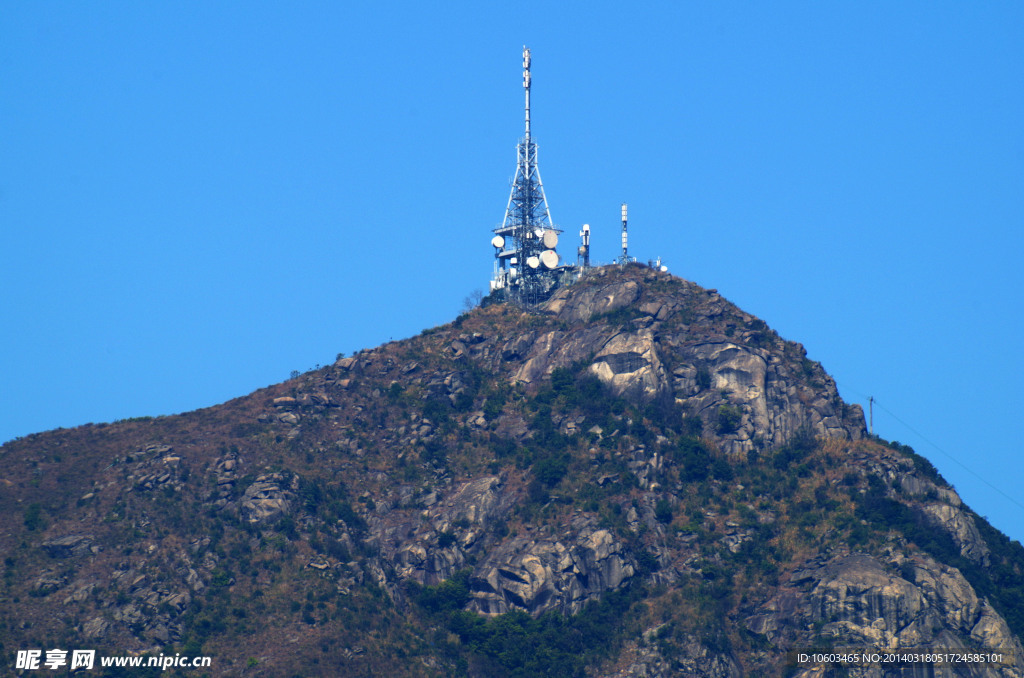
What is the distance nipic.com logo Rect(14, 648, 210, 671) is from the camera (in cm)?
15225

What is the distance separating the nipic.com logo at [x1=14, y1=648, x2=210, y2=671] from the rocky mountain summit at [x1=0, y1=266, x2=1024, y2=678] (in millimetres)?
1307

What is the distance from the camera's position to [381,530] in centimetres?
17700

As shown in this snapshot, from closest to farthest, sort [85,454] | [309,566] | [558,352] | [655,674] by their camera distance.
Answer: [655,674] < [309,566] < [85,454] < [558,352]

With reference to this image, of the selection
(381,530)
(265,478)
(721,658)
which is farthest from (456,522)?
(721,658)

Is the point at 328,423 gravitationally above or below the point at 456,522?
above

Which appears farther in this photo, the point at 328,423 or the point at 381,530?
the point at 328,423

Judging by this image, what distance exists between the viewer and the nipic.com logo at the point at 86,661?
15225cm

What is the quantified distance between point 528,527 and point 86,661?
158ft

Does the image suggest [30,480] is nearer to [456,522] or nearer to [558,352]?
[456,522]

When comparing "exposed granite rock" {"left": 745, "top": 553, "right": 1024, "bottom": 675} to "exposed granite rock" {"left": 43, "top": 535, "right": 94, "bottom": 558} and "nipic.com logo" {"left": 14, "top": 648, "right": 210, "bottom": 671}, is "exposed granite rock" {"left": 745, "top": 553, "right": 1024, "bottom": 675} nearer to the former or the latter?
"nipic.com logo" {"left": 14, "top": 648, "right": 210, "bottom": 671}

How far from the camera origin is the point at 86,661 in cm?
15388

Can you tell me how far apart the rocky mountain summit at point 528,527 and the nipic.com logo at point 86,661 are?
4.29 ft

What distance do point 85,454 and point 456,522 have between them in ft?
142

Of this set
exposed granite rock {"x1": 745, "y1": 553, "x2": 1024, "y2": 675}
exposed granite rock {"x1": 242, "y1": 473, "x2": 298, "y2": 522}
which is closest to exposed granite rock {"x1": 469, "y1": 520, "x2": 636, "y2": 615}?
exposed granite rock {"x1": 745, "y1": 553, "x2": 1024, "y2": 675}
